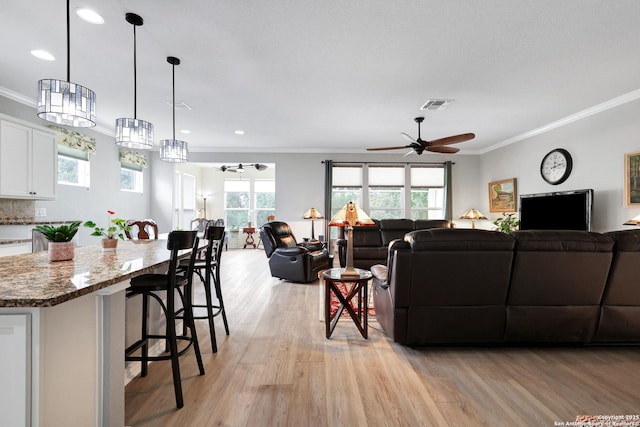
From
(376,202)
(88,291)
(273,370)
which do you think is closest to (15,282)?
(88,291)

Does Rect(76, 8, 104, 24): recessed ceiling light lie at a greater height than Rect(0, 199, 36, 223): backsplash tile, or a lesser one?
greater

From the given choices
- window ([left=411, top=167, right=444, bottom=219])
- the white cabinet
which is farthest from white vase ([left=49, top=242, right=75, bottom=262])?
window ([left=411, top=167, right=444, bottom=219])

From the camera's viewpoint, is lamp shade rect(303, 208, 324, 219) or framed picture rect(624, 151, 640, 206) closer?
framed picture rect(624, 151, 640, 206)

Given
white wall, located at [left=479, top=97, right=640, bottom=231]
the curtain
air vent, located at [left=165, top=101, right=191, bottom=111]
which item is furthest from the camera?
the curtain

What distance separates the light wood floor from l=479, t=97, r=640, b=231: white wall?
104 inches

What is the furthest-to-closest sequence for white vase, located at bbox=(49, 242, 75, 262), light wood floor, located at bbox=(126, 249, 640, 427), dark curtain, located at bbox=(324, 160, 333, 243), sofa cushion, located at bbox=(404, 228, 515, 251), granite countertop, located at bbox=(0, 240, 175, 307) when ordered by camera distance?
dark curtain, located at bbox=(324, 160, 333, 243) → sofa cushion, located at bbox=(404, 228, 515, 251) → white vase, located at bbox=(49, 242, 75, 262) → light wood floor, located at bbox=(126, 249, 640, 427) → granite countertop, located at bbox=(0, 240, 175, 307)

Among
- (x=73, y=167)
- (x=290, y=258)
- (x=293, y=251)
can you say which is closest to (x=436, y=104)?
(x=293, y=251)

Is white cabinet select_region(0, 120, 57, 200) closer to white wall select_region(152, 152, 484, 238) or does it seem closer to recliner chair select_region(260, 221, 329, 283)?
recliner chair select_region(260, 221, 329, 283)

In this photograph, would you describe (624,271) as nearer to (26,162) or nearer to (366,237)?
(366,237)

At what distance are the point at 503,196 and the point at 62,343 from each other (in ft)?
24.5

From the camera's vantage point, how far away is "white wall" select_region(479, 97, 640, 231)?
4.11 meters

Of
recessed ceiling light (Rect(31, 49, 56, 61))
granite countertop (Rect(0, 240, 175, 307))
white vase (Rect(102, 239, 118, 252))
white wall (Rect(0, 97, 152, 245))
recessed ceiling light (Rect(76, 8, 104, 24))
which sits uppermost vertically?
recessed ceiling light (Rect(31, 49, 56, 61))

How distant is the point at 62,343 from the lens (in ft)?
3.83

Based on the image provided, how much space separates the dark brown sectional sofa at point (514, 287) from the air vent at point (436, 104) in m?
2.53
